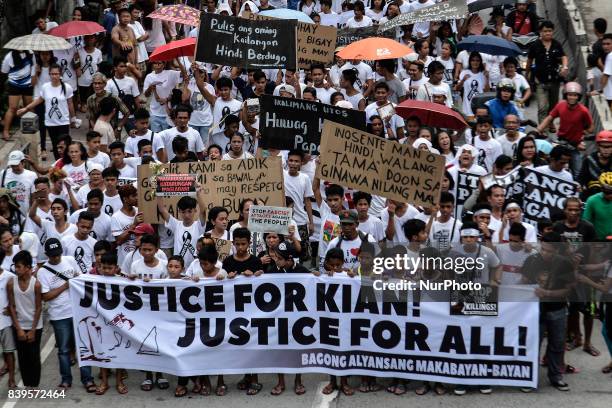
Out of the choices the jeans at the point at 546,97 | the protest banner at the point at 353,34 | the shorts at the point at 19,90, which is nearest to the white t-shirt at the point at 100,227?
the shorts at the point at 19,90

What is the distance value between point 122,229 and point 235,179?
4.76ft

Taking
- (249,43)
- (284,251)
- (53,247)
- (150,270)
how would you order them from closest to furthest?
(53,247), (150,270), (284,251), (249,43)

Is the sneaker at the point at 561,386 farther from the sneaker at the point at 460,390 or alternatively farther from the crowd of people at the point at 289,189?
the sneaker at the point at 460,390

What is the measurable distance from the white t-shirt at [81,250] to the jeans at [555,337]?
494cm

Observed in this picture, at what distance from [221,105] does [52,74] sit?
9.11 ft

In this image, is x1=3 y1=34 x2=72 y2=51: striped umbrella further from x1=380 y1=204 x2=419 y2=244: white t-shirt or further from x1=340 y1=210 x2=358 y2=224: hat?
x1=340 y1=210 x2=358 y2=224: hat

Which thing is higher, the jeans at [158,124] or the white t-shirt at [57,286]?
the jeans at [158,124]

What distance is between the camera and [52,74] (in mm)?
18891

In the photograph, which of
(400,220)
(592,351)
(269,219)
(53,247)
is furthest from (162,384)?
(592,351)

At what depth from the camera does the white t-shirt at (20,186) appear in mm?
15797

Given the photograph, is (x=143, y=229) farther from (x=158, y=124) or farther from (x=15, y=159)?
(x=158, y=124)

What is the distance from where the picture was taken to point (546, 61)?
65.5 feet

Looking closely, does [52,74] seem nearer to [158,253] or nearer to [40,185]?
[40,185]

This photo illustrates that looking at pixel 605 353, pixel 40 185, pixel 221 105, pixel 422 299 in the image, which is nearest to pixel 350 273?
pixel 422 299
